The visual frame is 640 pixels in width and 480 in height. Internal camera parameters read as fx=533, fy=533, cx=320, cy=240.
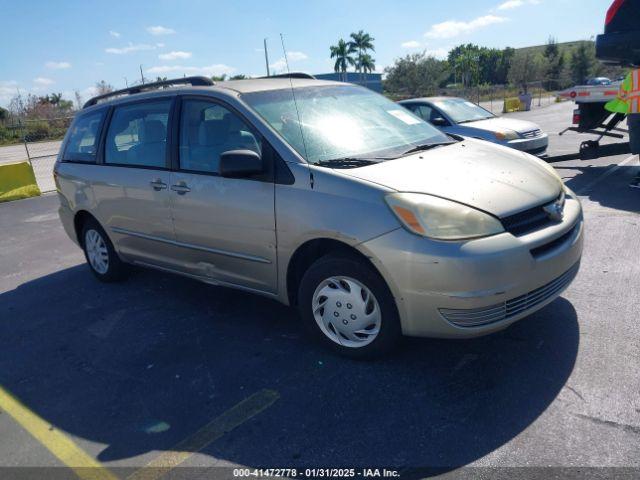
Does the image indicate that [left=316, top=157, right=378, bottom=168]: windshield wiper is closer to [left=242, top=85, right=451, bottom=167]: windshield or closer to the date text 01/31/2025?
[left=242, top=85, right=451, bottom=167]: windshield

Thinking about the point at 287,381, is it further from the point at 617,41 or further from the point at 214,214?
the point at 617,41

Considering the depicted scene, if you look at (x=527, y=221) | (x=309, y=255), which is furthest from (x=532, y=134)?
(x=309, y=255)

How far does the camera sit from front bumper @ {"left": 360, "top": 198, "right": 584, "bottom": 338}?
2857 mm

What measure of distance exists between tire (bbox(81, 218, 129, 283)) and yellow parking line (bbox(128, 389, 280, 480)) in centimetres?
284

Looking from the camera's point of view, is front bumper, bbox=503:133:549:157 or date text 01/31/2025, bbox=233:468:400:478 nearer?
date text 01/31/2025, bbox=233:468:400:478

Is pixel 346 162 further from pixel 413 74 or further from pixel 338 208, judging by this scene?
pixel 413 74

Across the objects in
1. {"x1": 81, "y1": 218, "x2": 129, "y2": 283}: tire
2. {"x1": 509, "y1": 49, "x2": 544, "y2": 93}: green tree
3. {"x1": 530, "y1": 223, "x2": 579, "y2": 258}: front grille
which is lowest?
{"x1": 81, "y1": 218, "x2": 129, "y2": 283}: tire

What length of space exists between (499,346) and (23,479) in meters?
2.80

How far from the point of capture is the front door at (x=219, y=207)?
3676mm

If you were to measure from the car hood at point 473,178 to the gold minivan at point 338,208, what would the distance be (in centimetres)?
1

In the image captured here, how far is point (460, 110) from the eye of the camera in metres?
10.5

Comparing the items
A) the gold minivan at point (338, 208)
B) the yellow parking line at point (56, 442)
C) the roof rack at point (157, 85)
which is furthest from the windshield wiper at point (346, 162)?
the yellow parking line at point (56, 442)

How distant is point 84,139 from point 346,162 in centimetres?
327

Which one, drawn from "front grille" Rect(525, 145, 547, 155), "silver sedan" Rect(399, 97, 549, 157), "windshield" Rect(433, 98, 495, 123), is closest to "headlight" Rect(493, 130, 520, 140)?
"silver sedan" Rect(399, 97, 549, 157)
